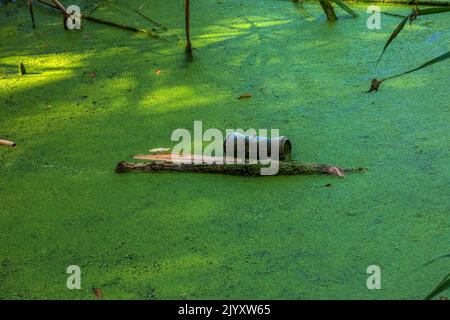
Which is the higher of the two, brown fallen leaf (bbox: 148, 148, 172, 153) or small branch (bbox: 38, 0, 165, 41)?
small branch (bbox: 38, 0, 165, 41)

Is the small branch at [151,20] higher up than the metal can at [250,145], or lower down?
higher up

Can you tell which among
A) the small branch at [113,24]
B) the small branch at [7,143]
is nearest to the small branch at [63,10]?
the small branch at [113,24]

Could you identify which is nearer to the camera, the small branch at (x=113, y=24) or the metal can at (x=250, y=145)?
the metal can at (x=250, y=145)

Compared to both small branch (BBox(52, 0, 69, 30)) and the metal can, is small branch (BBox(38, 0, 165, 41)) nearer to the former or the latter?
small branch (BBox(52, 0, 69, 30))

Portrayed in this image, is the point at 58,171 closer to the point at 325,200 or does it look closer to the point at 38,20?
the point at 325,200

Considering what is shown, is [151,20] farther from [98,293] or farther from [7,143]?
[98,293]

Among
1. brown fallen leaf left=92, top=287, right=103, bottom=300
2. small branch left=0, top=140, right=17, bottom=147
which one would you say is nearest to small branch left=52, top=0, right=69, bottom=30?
small branch left=0, top=140, right=17, bottom=147

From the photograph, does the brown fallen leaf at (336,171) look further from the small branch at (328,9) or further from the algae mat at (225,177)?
the small branch at (328,9)
